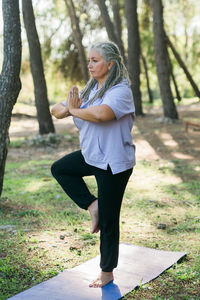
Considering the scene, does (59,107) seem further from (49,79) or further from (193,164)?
(49,79)

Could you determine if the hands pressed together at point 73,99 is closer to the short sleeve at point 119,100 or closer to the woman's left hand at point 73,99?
the woman's left hand at point 73,99

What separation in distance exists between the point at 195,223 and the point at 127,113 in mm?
2866

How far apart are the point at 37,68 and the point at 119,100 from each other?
983 cm

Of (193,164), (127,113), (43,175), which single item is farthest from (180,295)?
(193,164)

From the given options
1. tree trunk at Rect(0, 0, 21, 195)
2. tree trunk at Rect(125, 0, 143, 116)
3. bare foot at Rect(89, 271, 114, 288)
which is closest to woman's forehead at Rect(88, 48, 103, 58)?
bare foot at Rect(89, 271, 114, 288)

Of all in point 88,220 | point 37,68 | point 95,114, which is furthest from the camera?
point 37,68

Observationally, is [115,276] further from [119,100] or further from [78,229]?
[119,100]

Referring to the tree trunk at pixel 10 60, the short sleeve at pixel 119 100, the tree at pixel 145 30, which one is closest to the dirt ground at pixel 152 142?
the tree trunk at pixel 10 60

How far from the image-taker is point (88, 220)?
5.94 metres

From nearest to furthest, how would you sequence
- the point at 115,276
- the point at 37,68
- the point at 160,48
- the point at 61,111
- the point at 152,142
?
the point at 61,111 → the point at 115,276 → the point at 152,142 → the point at 37,68 → the point at 160,48

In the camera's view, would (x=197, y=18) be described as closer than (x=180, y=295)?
No

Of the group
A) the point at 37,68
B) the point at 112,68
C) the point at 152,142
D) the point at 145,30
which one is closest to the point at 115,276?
the point at 112,68

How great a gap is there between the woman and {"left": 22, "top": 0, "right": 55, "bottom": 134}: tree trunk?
917cm

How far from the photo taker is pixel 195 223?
573 centimetres
